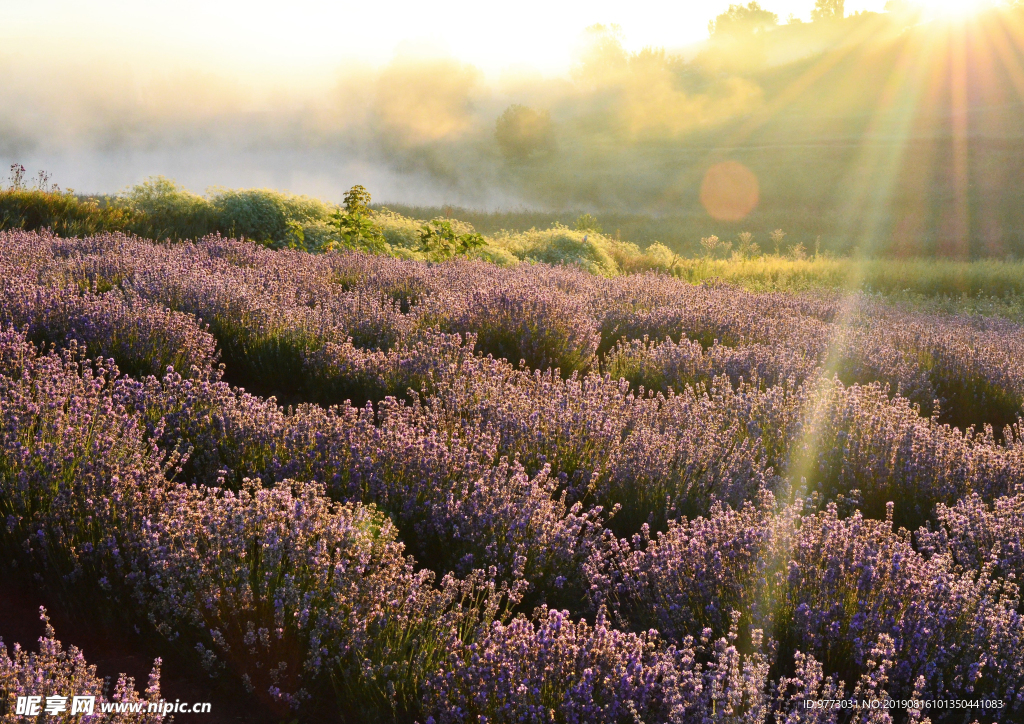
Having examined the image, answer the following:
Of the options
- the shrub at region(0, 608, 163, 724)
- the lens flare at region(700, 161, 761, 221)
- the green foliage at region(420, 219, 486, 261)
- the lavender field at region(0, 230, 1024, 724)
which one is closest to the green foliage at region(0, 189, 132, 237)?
the green foliage at region(420, 219, 486, 261)

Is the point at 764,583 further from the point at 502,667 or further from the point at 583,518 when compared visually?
the point at 502,667

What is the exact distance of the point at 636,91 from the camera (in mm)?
67688

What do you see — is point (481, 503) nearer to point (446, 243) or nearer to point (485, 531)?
point (485, 531)

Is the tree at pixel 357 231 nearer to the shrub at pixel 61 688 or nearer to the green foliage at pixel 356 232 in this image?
the green foliage at pixel 356 232

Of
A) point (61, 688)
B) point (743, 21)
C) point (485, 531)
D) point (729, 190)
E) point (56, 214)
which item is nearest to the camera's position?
point (61, 688)

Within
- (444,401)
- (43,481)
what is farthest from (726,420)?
(43,481)

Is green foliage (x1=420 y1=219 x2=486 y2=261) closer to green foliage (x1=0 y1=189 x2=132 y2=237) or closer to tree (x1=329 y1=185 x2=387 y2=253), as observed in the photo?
tree (x1=329 y1=185 x2=387 y2=253)

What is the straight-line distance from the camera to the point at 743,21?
91.4m

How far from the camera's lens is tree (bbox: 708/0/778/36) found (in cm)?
9062

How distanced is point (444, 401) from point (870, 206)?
119 feet

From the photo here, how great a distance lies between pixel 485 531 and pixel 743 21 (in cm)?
10378

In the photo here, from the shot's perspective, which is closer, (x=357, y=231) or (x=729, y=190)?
(x=357, y=231)

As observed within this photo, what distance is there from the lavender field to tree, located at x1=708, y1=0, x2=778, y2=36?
98872 mm

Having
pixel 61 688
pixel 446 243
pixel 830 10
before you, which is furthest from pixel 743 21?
pixel 61 688
